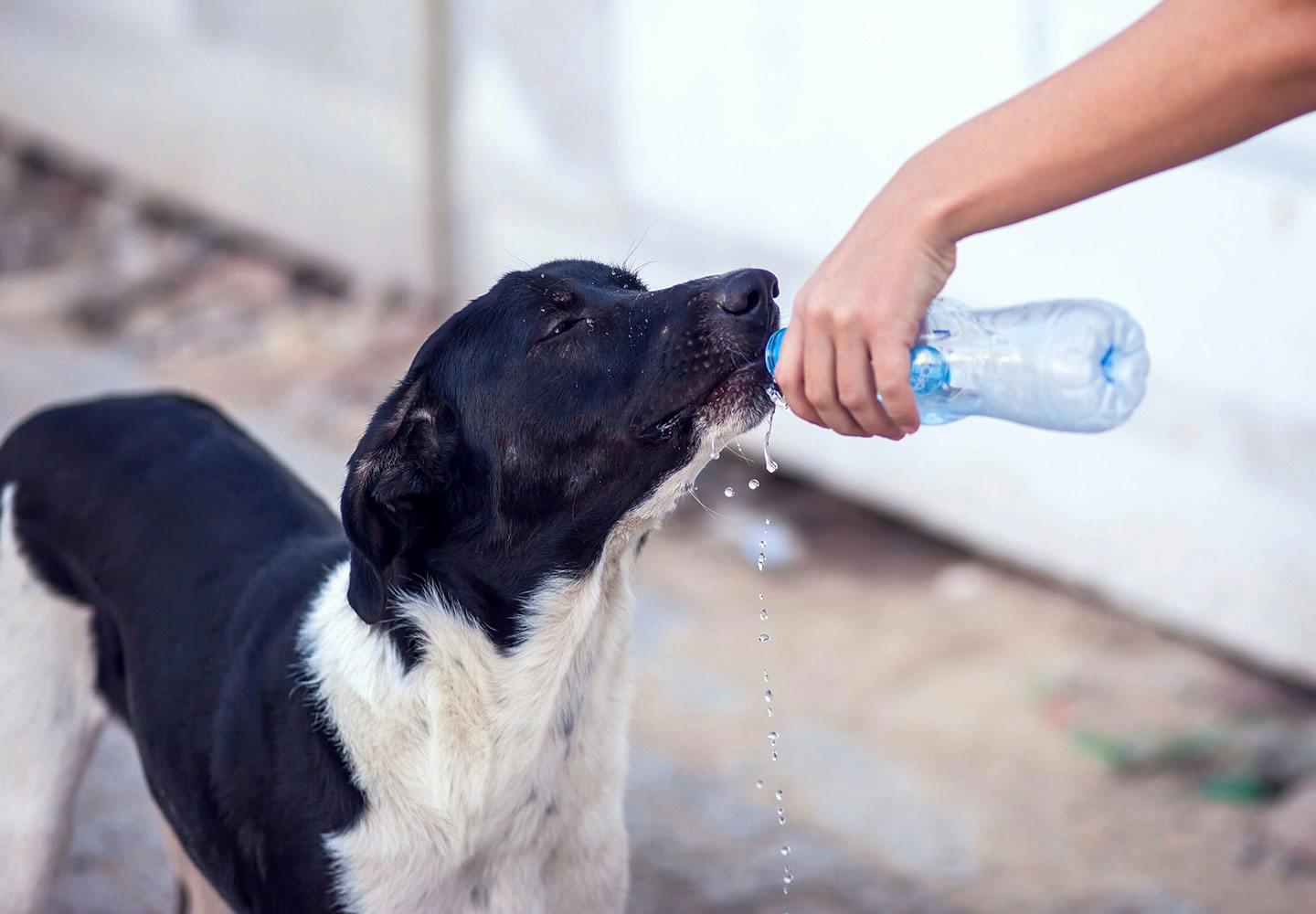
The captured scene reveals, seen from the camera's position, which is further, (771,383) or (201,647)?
(201,647)

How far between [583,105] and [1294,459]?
2.92m

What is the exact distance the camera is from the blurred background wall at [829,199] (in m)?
4.14

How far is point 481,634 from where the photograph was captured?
2.42 meters

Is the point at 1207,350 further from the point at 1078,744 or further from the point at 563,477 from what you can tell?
the point at 563,477

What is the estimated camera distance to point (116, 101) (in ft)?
25.6

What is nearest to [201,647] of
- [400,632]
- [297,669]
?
[297,669]

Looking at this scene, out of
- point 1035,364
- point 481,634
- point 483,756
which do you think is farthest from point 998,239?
point 483,756

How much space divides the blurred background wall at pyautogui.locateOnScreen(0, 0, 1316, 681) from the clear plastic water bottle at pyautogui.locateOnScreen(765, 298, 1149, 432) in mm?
1502

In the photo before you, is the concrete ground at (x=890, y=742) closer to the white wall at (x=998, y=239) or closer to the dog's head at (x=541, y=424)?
the white wall at (x=998, y=239)

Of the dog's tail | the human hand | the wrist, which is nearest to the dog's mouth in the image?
the human hand

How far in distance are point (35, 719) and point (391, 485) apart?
3.52 feet

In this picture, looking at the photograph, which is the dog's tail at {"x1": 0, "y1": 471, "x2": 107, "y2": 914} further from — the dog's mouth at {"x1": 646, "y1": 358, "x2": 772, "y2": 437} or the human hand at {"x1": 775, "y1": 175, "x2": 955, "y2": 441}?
the human hand at {"x1": 775, "y1": 175, "x2": 955, "y2": 441}

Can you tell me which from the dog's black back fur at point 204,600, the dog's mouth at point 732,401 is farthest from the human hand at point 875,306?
the dog's black back fur at point 204,600

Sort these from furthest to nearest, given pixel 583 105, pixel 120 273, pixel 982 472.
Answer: pixel 120 273 < pixel 583 105 < pixel 982 472
